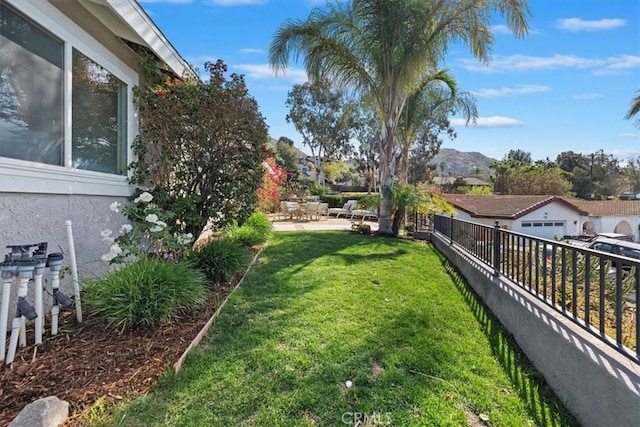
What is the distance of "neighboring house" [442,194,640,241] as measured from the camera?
3222 cm

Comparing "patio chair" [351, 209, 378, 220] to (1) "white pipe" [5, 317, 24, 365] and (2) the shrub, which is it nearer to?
(2) the shrub

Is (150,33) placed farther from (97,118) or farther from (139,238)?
(139,238)

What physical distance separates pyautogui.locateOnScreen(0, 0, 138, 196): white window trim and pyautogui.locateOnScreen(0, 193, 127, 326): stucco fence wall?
10cm

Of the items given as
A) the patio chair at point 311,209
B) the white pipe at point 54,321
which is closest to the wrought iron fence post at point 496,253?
the white pipe at point 54,321

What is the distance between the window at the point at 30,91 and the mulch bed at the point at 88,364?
175 centimetres

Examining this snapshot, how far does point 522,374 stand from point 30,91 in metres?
5.36

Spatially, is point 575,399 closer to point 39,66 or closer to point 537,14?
point 39,66

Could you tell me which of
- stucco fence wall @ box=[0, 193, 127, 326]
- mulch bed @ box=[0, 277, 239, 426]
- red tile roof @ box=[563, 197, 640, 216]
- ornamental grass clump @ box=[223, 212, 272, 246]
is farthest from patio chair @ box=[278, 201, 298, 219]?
red tile roof @ box=[563, 197, 640, 216]

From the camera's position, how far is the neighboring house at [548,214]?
32219 mm

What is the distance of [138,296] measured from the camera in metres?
3.44

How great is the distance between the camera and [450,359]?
3.30 m

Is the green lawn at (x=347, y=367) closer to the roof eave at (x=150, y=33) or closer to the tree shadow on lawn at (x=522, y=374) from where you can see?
the tree shadow on lawn at (x=522, y=374)

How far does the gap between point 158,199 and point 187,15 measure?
5.21 m

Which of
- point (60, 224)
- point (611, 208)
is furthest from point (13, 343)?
point (611, 208)
